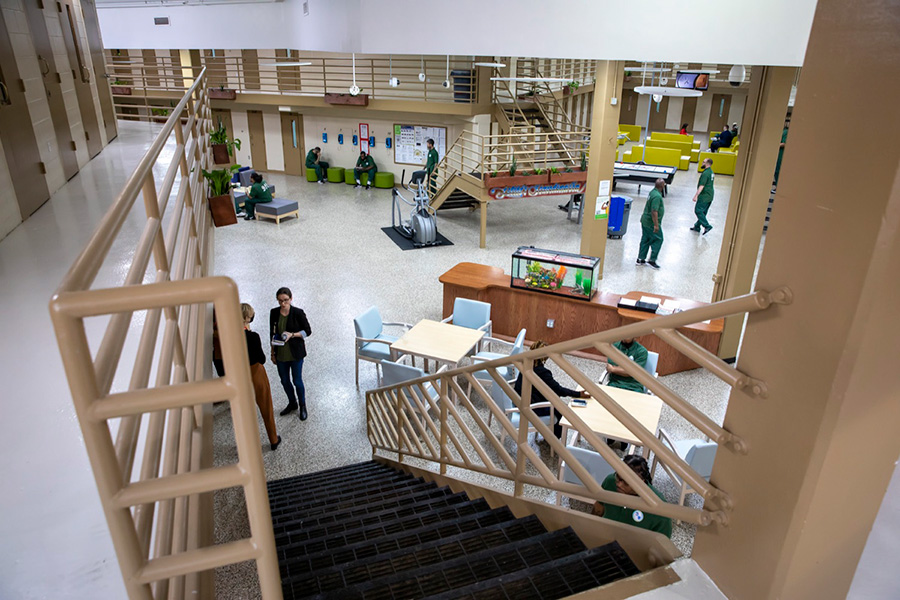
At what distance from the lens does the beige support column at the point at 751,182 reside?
656 centimetres

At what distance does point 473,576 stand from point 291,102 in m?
17.1

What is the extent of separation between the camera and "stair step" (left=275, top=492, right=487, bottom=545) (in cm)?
308

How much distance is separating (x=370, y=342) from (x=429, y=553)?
486 centimetres

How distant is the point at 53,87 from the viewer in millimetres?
5688

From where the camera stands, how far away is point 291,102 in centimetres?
1719

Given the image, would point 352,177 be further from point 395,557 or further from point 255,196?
point 395,557

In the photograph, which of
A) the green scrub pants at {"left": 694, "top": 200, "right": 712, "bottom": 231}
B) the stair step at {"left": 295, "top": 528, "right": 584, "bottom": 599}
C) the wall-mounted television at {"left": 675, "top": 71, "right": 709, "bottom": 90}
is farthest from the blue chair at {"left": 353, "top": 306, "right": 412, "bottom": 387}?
the green scrub pants at {"left": 694, "top": 200, "right": 712, "bottom": 231}

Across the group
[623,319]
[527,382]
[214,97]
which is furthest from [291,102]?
[527,382]

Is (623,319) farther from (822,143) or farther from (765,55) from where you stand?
(822,143)

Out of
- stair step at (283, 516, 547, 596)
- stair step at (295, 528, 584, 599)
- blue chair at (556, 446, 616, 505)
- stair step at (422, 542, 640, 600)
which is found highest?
stair step at (422, 542, 640, 600)

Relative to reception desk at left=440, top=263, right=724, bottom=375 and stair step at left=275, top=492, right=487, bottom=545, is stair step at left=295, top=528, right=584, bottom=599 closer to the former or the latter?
stair step at left=275, top=492, right=487, bottom=545

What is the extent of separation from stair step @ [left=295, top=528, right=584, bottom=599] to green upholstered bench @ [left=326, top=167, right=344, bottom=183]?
16.9 metres

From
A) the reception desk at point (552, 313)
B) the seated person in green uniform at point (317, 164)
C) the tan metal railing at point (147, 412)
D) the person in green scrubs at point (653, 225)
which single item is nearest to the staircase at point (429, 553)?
the tan metal railing at point (147, 412)

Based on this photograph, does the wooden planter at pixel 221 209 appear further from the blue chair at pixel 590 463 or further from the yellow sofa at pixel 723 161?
the yellow sofa at pixel 723 161
